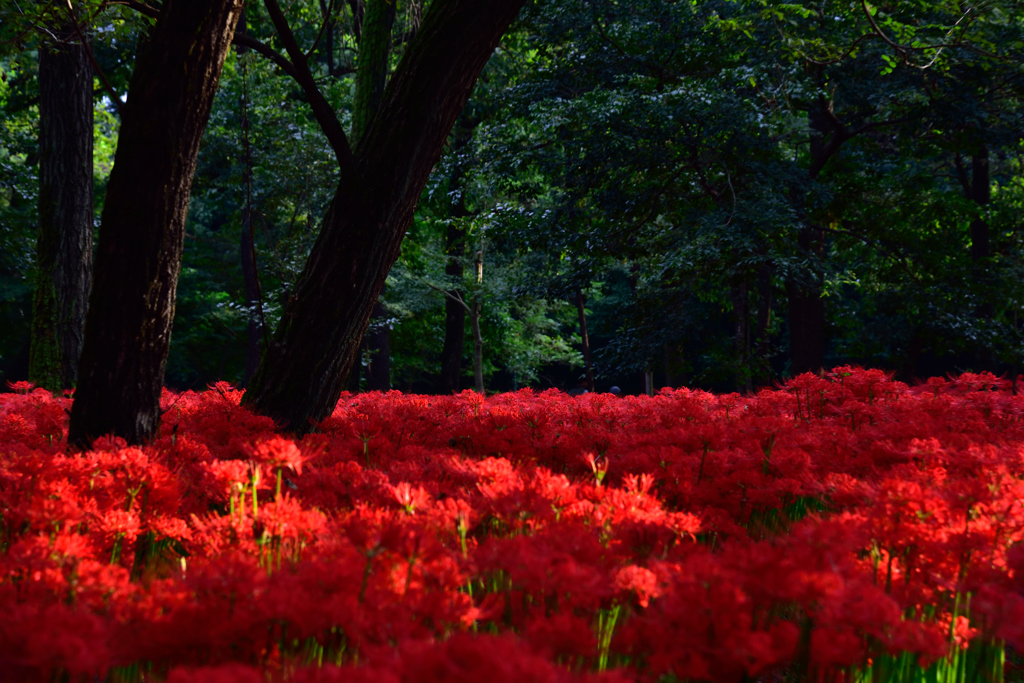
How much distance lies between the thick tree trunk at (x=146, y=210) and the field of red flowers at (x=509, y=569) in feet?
1.09

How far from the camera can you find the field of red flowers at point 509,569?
52.1 inches

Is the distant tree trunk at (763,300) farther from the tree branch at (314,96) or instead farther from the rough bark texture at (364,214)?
the tree branch at (314,96)

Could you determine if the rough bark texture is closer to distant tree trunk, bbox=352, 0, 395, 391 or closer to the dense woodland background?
distant tree trunk, bbox=352, 0, 395, 391

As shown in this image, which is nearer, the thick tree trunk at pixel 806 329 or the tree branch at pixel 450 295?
the thick tree trunk at pixel 806 329

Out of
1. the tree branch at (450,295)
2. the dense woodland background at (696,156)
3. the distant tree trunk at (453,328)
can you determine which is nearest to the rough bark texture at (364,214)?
the dense woodland background at (696,156)

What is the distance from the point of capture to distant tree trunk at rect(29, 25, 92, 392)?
696 centimetres

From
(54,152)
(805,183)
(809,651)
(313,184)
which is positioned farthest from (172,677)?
(313,184)

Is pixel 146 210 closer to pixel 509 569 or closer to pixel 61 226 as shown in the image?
pixel 509 569

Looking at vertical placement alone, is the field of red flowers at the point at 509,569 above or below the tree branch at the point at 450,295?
below

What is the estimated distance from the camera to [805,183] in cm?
1008

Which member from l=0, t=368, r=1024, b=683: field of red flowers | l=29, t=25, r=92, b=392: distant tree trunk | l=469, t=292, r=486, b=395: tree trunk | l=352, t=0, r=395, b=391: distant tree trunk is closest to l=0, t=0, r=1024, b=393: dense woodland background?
l=29, t=25, r=92, b=392: distant tree trunk

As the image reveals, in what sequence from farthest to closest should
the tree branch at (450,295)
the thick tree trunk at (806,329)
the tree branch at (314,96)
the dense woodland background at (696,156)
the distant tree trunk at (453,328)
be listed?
the distant tree trunk at (453,328), the tree branch at (450,295), the thick tree trunk at (806,329), the dense woodland background at (696,156), the tree branch at (314,96)

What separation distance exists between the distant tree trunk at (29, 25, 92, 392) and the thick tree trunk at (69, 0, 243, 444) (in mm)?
4840

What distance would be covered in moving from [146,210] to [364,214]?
1.19 meters
